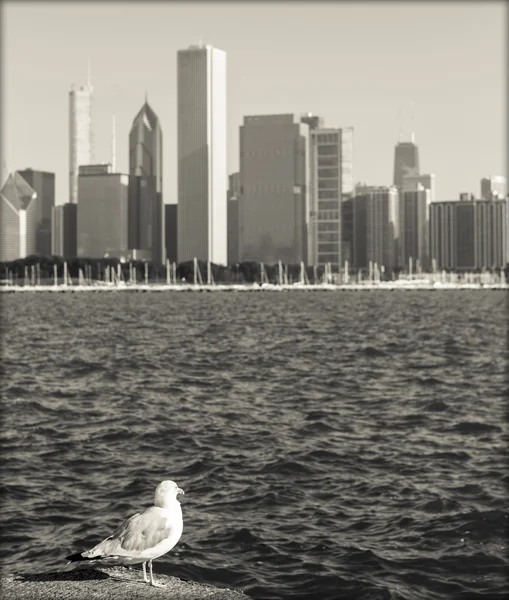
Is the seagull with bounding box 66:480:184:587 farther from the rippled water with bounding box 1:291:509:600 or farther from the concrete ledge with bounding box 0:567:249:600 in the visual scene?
the rippled water with bounding box 1:291:509:600

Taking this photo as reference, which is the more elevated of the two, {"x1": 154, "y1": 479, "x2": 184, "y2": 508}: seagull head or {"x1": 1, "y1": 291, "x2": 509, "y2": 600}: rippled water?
{"x1": 154, "y1": 479, "x2": 184, "y2": 508}: seagull head

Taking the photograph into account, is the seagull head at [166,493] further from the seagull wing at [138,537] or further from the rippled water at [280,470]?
the rippled water at [280,470]

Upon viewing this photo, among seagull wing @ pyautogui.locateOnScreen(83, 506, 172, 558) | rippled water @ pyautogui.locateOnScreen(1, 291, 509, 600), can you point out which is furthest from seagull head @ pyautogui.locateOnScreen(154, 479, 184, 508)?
rippled water @ pyautogui.locateOnScreen(1, 291, 509, 600)

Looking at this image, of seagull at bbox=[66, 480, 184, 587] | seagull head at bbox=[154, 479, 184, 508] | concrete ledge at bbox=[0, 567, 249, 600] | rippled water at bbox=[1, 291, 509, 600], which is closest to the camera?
concrete ledge at bbox=[0, 567, 249, 600]

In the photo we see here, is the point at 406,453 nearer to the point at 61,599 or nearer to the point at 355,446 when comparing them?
the point at 355,446

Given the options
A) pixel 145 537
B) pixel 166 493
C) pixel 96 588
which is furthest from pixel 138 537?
pixel 96 588

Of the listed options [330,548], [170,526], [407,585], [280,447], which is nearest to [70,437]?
[280,447]
